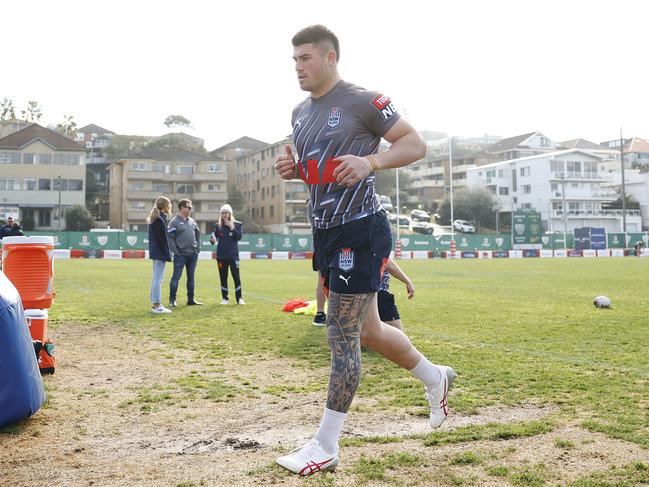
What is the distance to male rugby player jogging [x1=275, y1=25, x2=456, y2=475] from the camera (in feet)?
11.7

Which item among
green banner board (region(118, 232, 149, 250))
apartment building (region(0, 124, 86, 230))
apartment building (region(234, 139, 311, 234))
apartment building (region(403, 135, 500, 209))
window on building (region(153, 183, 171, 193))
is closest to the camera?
green banner board (region(118, 232, 149, 250))

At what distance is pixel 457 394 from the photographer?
5.06 meters

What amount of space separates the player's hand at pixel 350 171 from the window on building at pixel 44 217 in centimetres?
7854

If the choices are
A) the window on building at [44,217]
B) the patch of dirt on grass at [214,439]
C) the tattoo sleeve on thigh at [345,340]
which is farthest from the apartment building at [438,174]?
the tattoo sleeve on thigh at [345,340]

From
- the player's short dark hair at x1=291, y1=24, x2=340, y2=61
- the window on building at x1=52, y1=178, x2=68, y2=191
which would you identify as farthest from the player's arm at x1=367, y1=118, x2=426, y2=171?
the window on building at x1=52, y1=178, x2=68, y2=191

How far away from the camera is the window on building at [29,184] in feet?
246

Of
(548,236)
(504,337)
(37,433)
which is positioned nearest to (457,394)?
(37,433)

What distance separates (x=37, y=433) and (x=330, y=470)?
2.00 m

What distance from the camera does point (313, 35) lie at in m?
3.65

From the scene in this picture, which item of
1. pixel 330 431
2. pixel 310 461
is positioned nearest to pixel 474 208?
→ pixel 330 431

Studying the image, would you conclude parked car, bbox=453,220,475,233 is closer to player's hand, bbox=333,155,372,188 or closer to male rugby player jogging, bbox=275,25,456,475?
male rugby player jogging, bbox=275,25,456,475

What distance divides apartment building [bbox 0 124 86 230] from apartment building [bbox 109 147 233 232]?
268 inches

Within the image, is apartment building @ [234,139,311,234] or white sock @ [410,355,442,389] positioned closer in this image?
white sock @ [410,355,442,389]

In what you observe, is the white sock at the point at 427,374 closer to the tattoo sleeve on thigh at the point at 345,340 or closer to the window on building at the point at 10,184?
the tattoo sleeve on thigh at the point at 345,340
